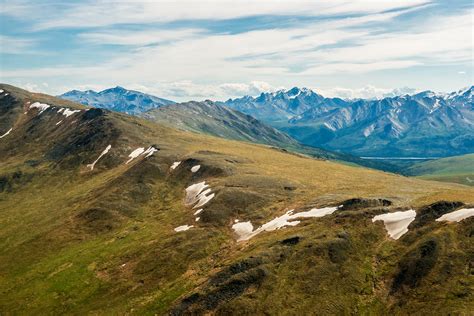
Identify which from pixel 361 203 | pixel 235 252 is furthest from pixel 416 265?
pixel 235 252

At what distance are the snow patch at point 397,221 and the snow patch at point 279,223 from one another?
467 inches

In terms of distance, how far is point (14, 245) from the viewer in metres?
121

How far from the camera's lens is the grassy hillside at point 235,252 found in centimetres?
6159

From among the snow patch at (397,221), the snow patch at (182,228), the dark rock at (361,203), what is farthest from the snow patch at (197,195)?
the snow patch at (397,221)

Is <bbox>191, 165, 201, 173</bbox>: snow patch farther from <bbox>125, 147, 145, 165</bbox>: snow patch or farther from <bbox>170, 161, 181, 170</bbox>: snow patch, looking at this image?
<bbox>125, 147, 145, 165</bbox>: snow patch

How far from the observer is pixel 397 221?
75500 mm

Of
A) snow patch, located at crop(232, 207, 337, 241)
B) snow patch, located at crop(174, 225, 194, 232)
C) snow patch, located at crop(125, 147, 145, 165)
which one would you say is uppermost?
snow patch, located at crop(125, 147, 145, 165)

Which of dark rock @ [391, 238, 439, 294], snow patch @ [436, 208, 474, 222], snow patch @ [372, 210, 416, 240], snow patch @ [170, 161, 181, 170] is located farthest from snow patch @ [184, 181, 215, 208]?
snow patch @ [436, 208, 474, 222]

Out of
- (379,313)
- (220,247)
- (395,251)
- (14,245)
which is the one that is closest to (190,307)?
(220,247)

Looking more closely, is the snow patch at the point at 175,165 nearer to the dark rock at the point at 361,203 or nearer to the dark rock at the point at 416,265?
the dark rock at the point at 361,203

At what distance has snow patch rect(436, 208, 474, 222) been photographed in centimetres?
6824

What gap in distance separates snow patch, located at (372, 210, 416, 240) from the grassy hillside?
1.35 metres

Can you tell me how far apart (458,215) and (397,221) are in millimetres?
10123

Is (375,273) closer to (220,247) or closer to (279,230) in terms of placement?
(279,230)
